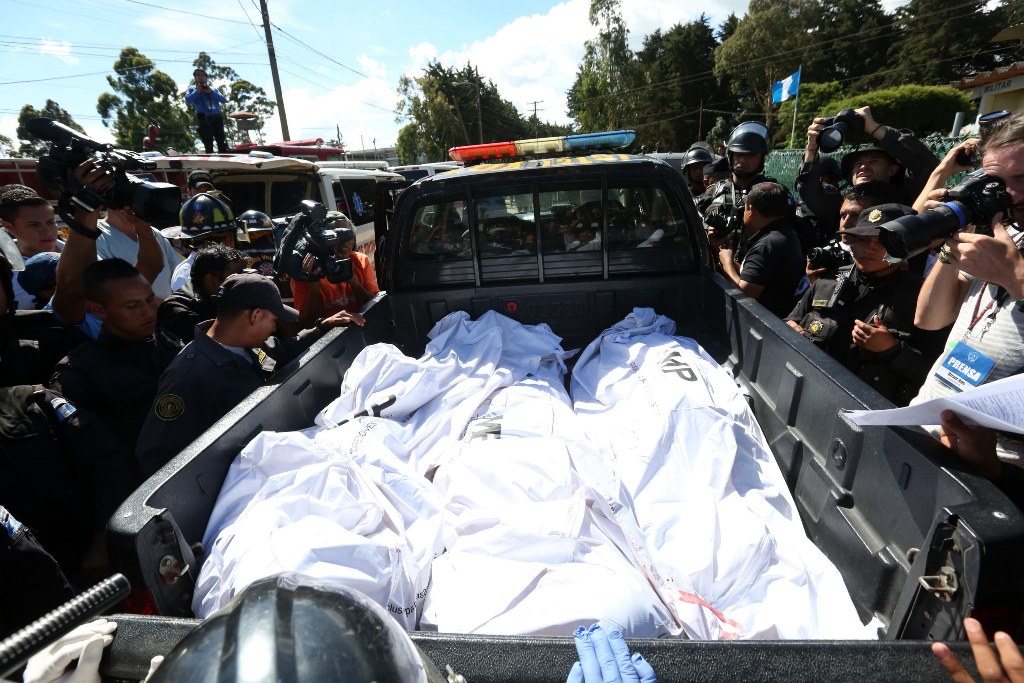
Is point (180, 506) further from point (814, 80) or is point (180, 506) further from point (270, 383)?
point (814, 80)

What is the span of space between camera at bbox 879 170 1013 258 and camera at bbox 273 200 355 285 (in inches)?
101

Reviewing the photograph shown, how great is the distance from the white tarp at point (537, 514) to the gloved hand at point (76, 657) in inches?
11.4

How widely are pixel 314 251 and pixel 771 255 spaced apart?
271 centimetres

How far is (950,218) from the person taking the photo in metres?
1.39

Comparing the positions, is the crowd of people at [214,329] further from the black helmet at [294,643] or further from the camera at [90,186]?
the black helmet at [294,643]

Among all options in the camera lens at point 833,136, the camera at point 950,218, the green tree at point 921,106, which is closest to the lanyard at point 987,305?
the camera at point 950,218

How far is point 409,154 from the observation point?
3894cm

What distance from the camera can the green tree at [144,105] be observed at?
3956cm

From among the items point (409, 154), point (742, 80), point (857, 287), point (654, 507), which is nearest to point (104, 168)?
point (654, 507)

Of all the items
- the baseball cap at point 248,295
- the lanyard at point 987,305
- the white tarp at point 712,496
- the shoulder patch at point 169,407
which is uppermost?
the baseball cap at point 248,295

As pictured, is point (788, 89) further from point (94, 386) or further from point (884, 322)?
point (94, 386)

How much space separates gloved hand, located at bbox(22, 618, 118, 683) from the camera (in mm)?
854

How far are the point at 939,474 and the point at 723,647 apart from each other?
27.6 inches

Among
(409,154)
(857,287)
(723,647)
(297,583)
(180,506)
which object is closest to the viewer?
(297,583)
